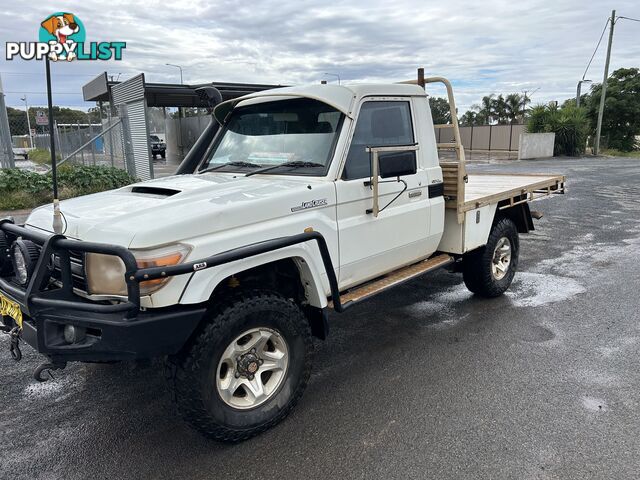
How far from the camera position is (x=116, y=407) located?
3617mm

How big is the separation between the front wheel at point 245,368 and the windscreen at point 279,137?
1184mm

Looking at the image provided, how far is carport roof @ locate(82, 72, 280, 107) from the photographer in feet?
56.5

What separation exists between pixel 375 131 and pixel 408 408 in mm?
2111

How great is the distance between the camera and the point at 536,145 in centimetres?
2906

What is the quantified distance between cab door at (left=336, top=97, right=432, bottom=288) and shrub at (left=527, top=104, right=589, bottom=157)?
2981 centimetres

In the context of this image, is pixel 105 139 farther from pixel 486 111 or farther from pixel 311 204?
pixel 486 111

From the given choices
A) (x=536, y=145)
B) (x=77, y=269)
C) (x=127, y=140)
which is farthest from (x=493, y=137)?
(x=77, y=269)

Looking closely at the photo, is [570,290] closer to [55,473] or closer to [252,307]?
[252,307]

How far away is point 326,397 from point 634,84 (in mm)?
41813

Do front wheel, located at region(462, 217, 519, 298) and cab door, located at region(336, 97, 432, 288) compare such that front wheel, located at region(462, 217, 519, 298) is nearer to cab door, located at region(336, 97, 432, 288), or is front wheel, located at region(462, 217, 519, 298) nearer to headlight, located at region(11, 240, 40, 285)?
cab door, located at region(336, 97, 432, 288)

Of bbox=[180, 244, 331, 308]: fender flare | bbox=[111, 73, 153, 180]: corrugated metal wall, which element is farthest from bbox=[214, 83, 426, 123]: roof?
bbox=[111, 73, 153, 180]: corrugated metal wall

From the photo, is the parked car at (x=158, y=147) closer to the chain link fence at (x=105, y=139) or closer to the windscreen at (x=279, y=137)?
the chain link fence at (x=105, y=139)

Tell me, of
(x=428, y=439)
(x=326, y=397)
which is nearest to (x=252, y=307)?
(x=326, y=397)

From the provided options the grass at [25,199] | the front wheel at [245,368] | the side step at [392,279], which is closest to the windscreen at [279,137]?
the side step at [392,279]
